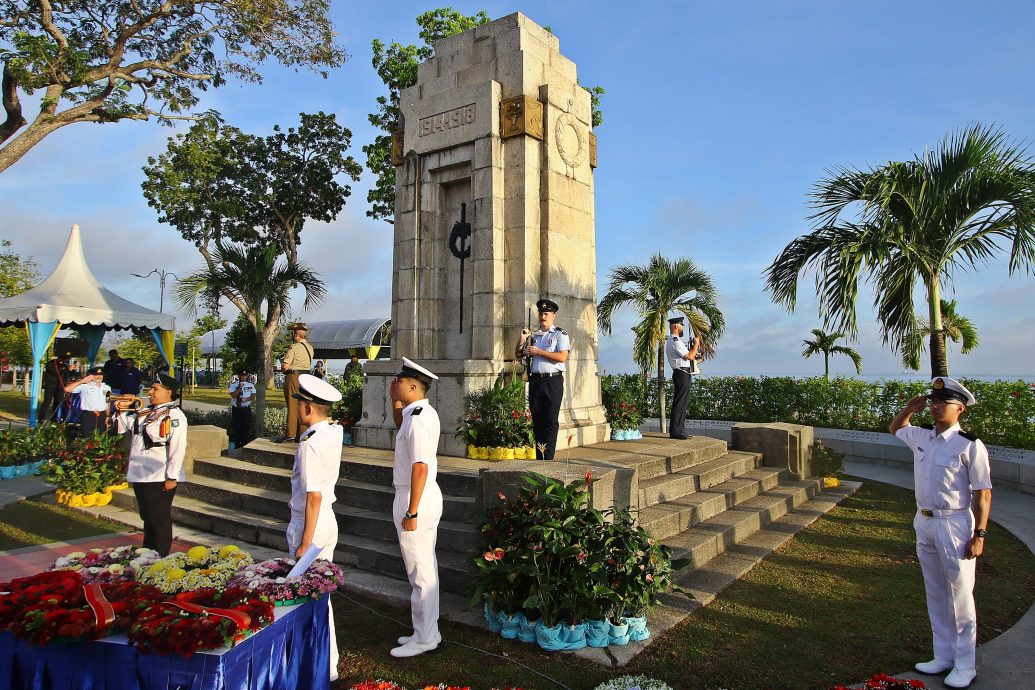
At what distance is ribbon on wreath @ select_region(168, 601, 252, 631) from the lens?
2866 millimetres

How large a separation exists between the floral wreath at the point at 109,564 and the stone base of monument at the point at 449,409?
4745 millimetres

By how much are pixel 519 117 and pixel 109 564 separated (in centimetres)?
732

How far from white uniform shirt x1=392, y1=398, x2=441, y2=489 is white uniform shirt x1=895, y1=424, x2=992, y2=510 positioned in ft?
10.7

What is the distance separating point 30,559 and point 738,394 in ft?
50.7

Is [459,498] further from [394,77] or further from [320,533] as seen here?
[394,77]

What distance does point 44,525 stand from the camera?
8148 millimetres

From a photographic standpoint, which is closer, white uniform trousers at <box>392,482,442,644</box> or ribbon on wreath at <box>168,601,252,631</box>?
ribbon on wreath at <box>168,601,252,631</box>

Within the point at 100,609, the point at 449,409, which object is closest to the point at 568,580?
the point at 100,609

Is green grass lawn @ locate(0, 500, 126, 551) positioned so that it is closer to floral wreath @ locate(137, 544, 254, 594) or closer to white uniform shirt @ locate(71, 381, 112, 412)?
white uniform shirt @ locate(71, 381, 112, 412)

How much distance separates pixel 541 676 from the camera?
414 centimetres

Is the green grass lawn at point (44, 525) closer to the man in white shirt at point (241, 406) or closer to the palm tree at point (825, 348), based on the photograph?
the man in white shirt at point (241, 406)

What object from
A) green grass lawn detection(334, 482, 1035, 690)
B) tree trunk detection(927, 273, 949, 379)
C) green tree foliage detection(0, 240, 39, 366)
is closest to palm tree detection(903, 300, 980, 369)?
tree trunk detection(927, 273, 949, 379)

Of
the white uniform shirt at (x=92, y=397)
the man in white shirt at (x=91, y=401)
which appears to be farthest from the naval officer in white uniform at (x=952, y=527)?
the white uniform shirt at (x=92, y=397)

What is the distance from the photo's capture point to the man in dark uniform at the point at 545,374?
759 centimetres
